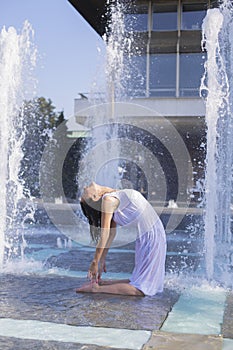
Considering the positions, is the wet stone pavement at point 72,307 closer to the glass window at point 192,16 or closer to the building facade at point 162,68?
the building facade at point 162,68

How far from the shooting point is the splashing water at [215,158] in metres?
5.67

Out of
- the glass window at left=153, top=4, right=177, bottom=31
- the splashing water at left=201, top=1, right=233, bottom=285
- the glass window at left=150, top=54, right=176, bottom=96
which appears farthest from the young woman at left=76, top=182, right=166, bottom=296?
the glass window at left=153, top=4, right=177, bottom=31

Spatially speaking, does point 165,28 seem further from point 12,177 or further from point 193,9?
point 12,177

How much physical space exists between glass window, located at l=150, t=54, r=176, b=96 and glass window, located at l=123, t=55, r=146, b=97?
13.3 inches

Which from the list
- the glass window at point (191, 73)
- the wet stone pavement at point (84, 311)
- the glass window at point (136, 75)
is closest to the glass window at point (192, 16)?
the glass window at point (191, 73)

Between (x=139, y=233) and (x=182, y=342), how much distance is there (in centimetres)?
149

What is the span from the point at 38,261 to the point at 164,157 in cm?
1838

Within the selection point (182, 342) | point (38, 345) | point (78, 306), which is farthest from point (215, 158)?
point (38, 345)

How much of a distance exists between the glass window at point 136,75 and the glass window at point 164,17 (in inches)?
63.4

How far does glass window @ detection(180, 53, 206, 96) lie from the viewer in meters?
20.9

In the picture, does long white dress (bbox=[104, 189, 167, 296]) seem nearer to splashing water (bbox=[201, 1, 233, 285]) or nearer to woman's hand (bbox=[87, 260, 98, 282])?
woman's hand (bbox=[87, 260, 98, 282])

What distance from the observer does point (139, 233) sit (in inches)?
178

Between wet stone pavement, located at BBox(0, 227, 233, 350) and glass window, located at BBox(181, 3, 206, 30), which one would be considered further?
glass window, located at BBox(181, 3, 206, 30)

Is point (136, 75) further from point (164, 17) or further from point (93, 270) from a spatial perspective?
point (93, 270)
